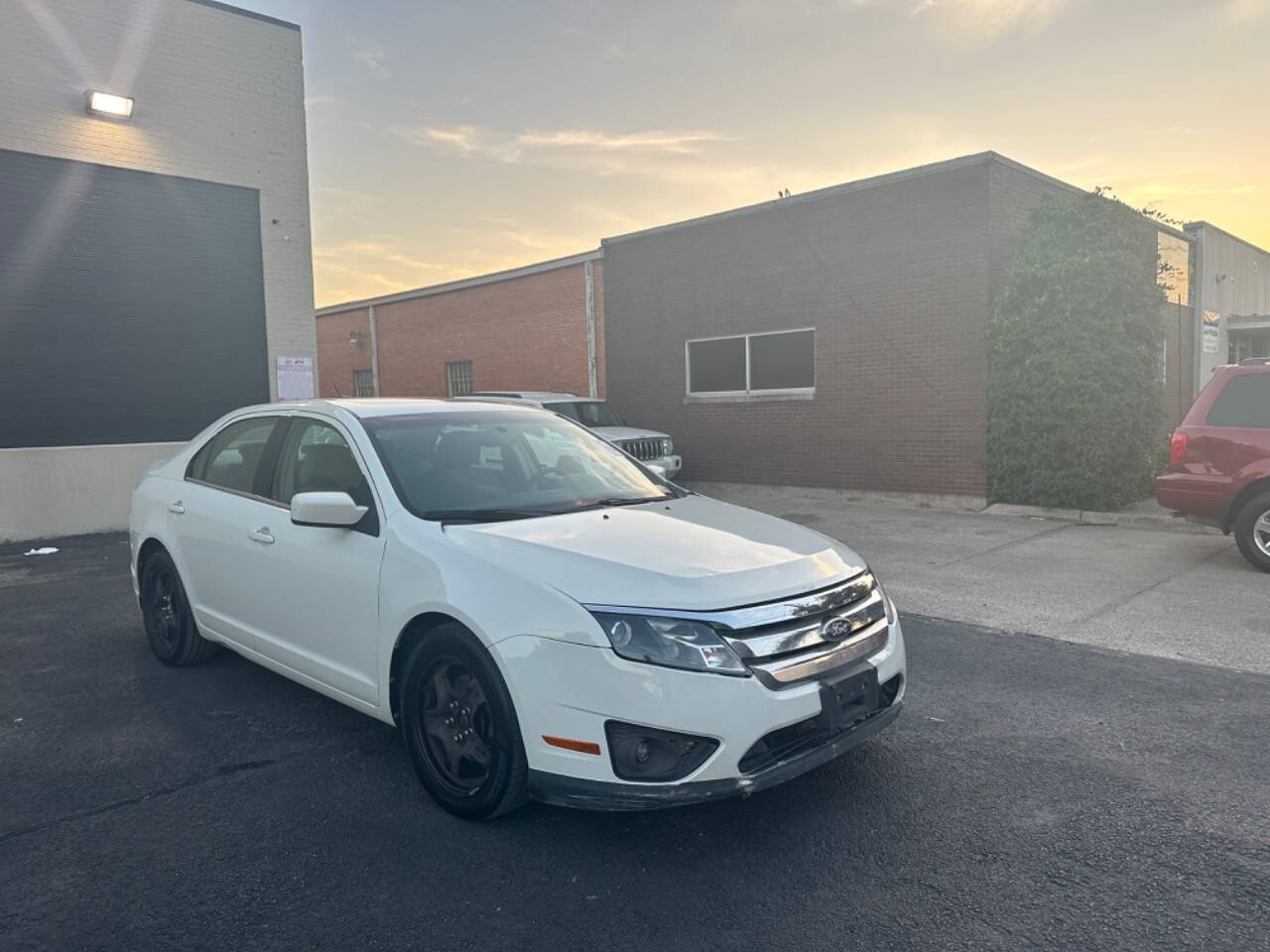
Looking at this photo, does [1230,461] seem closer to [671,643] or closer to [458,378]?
[671,643]

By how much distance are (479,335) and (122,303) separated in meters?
10.3

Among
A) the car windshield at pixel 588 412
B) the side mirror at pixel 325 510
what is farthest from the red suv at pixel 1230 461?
the car windshield at pixel 588 412

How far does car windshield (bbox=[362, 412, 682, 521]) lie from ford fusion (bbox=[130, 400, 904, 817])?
0.05 feet

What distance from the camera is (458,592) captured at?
338 cm

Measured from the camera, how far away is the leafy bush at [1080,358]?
11328mm

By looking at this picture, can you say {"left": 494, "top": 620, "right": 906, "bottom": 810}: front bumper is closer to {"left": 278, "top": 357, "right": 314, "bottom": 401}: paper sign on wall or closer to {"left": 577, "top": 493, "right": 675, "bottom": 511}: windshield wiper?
{"left": 577, "top": 493, "right": 675, "bottom": 511}: windshield wiper

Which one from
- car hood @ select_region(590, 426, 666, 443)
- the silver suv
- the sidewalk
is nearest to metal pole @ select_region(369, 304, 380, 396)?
the silver suv

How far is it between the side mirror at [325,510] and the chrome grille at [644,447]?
944cm

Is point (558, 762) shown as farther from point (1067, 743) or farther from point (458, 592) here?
point (1067, 743)

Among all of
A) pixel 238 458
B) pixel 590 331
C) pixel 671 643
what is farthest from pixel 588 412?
pixel 671 643

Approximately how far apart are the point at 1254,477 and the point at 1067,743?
515 centimetres

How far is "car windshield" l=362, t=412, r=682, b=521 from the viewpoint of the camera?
4.02 m

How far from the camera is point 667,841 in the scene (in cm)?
338

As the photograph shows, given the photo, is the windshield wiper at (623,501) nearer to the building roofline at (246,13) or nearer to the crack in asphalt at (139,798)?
the crack in asphalt at (139,798)
